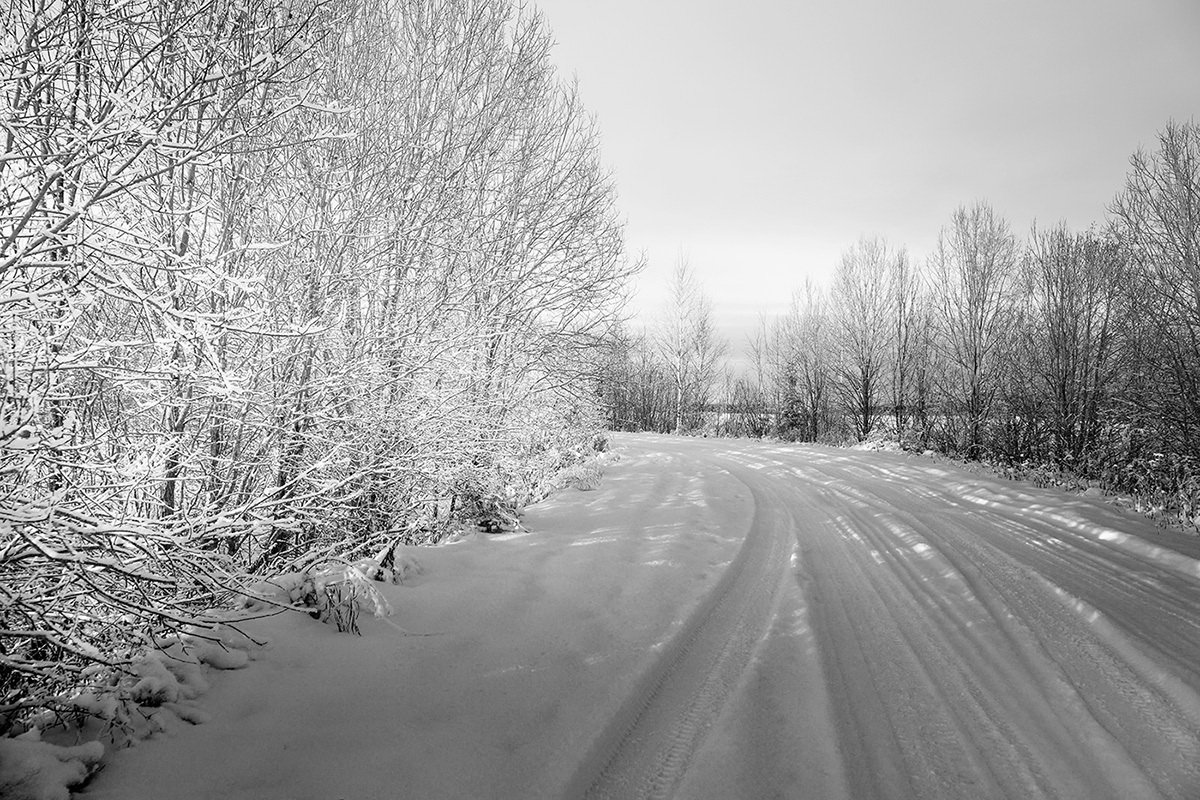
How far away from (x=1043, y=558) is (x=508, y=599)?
572cm

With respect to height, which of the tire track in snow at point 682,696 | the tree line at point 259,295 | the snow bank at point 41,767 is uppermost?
the tree line at point 259,295

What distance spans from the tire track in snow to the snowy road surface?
1cm

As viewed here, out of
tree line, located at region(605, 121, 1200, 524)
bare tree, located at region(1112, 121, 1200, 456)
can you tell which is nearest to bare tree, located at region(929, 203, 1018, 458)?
tree line, located at region(605, 121, 1200, 524)

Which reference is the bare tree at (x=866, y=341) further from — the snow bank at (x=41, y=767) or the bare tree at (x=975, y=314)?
the snow bank at (x=41, y=767)

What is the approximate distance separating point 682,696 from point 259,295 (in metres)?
4.81

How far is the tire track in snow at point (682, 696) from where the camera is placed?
248cm

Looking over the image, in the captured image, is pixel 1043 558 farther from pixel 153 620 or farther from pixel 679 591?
pixel 153 620

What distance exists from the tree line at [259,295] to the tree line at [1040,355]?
4.40m

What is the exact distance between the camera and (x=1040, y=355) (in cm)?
1347

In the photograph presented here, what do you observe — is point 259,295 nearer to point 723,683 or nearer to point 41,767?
point 41,767

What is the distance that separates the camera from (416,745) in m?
2.48

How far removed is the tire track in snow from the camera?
248 cm

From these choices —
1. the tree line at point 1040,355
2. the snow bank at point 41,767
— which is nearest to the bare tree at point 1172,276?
the tree line at point 1040,355

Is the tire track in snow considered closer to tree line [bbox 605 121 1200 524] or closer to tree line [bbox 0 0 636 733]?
tree line [bbox 0 0 636 733]
